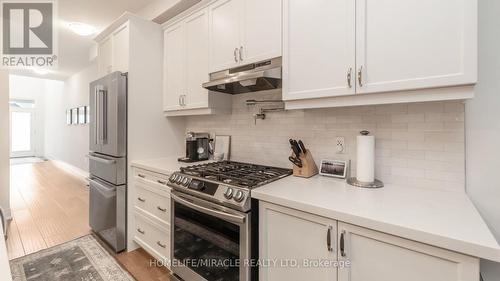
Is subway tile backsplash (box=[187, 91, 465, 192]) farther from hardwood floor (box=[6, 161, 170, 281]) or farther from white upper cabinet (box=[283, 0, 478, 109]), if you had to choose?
hardwood floor (box=[6, 161, 170, 281])

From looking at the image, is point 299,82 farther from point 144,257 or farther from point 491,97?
point 144,257

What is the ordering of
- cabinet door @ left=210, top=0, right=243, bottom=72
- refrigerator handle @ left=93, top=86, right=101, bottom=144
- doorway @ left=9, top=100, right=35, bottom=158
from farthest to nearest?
doorway @ left=9, top=100, right=35, bottom=158 < refrigerator handle @ left=93, top=86, right=101, bottom=144 < cabinet door @ left=210, top=0, right=243, bottom=72

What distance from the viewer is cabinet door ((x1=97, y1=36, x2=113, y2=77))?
2.66 meters

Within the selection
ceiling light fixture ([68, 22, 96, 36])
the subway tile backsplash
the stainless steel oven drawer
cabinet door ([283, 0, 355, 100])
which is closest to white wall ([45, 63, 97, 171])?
ceiling light fixture ([68, 22, 96, 36])

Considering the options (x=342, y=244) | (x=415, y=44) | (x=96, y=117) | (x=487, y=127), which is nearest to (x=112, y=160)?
(x=96, y=117)

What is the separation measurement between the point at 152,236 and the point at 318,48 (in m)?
2.09

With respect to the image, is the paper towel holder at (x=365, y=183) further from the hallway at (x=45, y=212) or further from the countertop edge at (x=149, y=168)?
the hallway at (x=45, y=212)

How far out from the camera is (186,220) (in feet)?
5.49

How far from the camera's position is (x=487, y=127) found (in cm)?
118

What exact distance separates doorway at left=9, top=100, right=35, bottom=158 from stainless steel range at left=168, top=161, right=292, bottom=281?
10.5 metres

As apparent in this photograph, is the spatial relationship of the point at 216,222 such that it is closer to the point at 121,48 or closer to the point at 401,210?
the point at 401,210

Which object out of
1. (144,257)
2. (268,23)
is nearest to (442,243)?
(268,23)

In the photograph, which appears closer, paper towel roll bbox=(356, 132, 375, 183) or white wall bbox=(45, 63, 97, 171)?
paper towel roll bbox=(356, 132, 375, 183)

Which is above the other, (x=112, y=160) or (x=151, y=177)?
(x=112, y=160)
